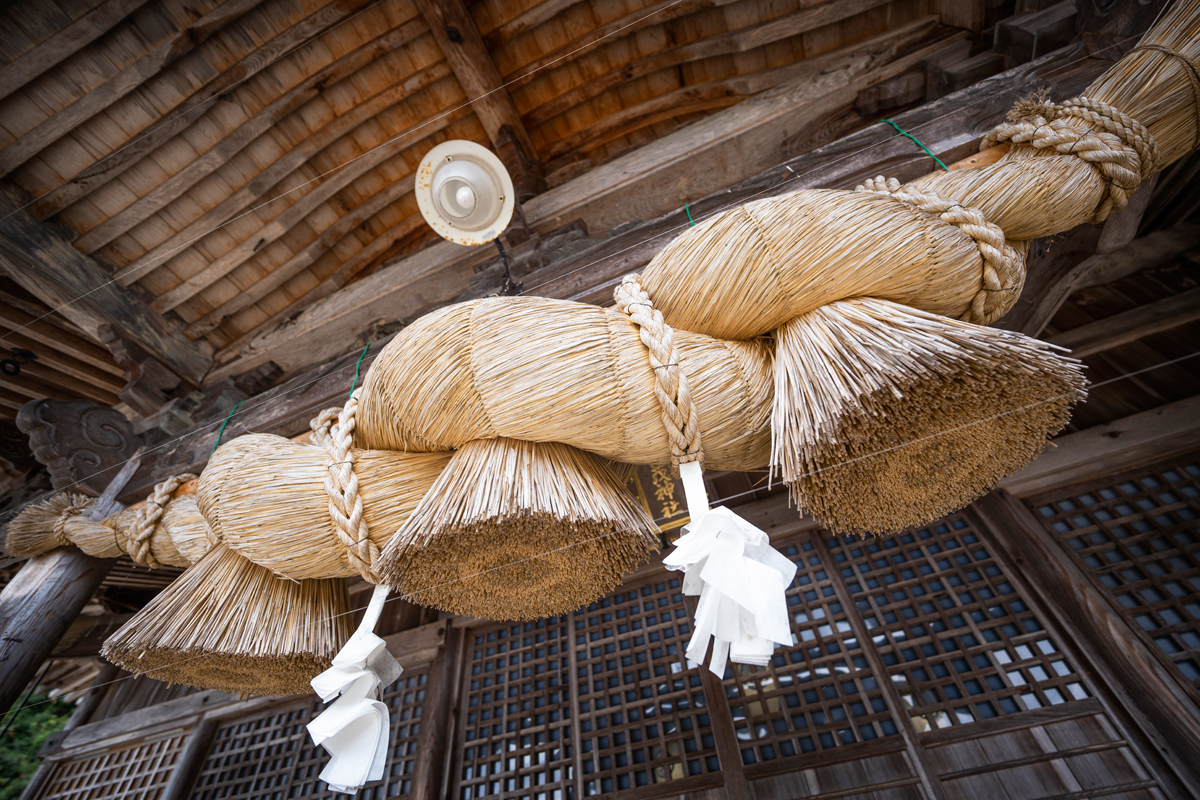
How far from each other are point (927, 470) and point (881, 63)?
1601 mm

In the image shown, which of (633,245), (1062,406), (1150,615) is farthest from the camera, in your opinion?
(633,245)

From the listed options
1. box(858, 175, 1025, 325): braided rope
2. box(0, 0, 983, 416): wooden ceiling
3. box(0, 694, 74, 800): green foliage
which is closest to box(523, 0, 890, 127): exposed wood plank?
box(0, 0, 983, 416): wooden ceiling

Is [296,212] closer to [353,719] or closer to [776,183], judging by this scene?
[776,183]

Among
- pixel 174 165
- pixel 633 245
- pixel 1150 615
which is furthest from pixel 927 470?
pixel 174 165

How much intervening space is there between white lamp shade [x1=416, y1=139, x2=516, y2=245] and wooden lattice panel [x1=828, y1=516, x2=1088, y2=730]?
5.40 ft

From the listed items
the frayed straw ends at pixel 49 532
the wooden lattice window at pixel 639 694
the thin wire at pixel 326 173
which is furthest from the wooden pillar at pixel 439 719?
the thin wire at pixel 326 173

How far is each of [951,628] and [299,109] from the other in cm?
301

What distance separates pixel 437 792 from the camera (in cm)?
176

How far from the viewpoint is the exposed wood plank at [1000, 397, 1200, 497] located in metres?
1.67

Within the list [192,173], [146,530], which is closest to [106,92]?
[192,173]

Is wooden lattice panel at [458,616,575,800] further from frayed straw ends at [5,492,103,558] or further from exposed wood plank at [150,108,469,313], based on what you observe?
exposed wood plank at [150,108,469,313]

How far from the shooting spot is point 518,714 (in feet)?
6.15

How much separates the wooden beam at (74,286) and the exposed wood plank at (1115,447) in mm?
3276

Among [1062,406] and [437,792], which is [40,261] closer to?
[437,792]
